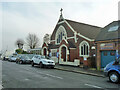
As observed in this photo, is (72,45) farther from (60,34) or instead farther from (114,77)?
(114,77)

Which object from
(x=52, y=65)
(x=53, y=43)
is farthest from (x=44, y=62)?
(x=53, y=43)

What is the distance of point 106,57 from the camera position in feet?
45.0

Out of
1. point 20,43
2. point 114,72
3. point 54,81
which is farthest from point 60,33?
point 20,43

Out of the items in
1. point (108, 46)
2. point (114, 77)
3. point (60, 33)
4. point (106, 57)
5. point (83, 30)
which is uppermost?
point (83, 30)

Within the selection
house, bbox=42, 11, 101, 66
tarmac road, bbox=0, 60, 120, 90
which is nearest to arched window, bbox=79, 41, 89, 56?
house, bbox=42, 11, 101, 66

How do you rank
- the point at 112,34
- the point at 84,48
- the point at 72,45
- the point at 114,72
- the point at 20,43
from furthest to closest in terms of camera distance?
1. the point at 20,43
2. the point at 72,45
3. the point at 84,48
4. the point at 112,34
5. the point at 114,72

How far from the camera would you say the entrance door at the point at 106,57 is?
13191 mm

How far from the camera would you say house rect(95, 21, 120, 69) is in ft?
41.9

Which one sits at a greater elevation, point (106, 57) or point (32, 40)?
point (32, 40)

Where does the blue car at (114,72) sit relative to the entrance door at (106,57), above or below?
below

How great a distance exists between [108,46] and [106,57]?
125cm

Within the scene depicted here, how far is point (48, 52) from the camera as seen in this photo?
27.5m

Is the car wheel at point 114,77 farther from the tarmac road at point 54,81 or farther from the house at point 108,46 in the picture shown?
the house at point 108,46

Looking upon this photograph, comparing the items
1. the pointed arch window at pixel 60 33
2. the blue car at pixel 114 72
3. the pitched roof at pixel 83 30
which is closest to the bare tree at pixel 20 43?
the pointed arch window at pixel 60 33
